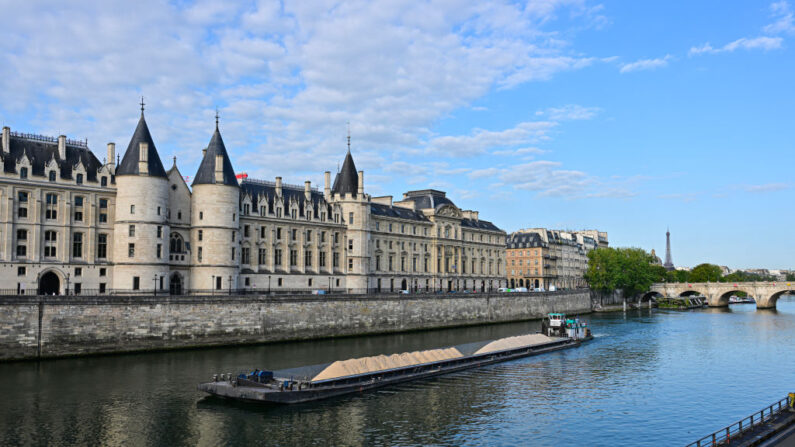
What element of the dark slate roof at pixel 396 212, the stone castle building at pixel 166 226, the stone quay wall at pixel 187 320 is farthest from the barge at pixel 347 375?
the dark slate roof at pixel 396 212

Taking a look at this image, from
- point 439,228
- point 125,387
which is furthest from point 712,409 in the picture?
point 439,228

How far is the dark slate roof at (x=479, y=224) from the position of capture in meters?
125

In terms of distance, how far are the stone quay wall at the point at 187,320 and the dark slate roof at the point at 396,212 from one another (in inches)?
742

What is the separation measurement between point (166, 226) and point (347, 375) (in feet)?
119

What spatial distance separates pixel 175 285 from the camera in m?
74.1

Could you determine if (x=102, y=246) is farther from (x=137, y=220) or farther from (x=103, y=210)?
(x=137, y=220)

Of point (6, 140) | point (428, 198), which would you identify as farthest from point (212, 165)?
point (428, 198)

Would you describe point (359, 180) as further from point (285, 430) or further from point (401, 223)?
point (285, 430)

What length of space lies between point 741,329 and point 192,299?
233 ft

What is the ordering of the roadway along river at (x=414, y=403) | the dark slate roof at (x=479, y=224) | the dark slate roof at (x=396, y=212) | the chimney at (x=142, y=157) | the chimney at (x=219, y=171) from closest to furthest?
the roadway along river at (x=414, y=403) → the chimney at (x=142, y=157) → the chimney at (x=219, y=171) → the dark slate roof at (x=396, y=212) → the dark slate roof at (x=479, y=224)

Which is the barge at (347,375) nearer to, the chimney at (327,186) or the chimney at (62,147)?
the chimney at (62,147)

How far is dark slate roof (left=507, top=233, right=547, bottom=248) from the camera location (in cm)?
15750

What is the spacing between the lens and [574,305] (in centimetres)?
12606

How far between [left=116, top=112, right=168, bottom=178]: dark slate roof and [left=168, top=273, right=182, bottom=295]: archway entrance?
11864 millimetres
